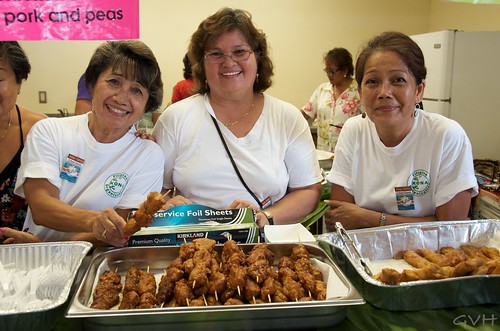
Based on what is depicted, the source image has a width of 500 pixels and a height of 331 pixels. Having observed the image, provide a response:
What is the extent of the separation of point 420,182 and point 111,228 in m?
1.48

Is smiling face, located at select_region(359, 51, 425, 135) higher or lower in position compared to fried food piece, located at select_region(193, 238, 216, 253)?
higher

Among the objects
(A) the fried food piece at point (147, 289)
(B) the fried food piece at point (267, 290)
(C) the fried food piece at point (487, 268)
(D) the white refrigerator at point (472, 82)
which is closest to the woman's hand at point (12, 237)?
(A) the fried food piece at point (147, 289)

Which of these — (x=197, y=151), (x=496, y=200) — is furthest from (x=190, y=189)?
(x=496, y=200)

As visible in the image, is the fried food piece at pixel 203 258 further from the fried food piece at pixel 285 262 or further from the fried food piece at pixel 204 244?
the fried food piece at pixel 285 262

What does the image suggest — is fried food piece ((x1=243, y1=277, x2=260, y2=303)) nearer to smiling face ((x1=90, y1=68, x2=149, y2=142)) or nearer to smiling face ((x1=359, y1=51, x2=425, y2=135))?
smiling face ((x1=90, y1=68, x2=149, y2=142))

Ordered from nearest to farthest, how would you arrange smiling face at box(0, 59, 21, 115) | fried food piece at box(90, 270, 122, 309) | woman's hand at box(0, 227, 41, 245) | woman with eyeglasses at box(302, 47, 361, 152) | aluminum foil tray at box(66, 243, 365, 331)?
aluminum foil tray at box(66, 243, 365, 331) < fried food piece at box(90, 270, 122, 309) < woman's hand at box(0, 227, 41, 245) < smiling face at box(0, 59, 21, 115) < woman with eyeglasses at box(302, 47, 361, 152)

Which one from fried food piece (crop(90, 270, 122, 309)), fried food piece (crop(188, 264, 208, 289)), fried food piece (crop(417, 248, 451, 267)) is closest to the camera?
fried food piece (crop(90, 270, 122, 309))

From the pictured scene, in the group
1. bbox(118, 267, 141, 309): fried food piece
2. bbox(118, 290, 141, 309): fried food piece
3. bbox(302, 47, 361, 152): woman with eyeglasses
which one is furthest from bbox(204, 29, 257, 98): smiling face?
bbox(302, 47, 361, 152): woman with eyeglasses

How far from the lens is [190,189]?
2.35 m

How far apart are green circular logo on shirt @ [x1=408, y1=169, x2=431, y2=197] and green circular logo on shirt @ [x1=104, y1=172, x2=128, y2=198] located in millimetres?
1394

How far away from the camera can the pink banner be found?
5.66 feet

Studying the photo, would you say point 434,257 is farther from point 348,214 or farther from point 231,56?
point 231,56

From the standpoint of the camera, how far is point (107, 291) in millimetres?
1427

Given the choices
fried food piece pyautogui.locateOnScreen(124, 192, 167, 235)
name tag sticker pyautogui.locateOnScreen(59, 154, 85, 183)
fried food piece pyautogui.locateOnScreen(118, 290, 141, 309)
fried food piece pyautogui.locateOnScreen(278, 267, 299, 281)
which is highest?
name tag sticker pyautogui.locateOnScreen(59, 154, 85, 183)
